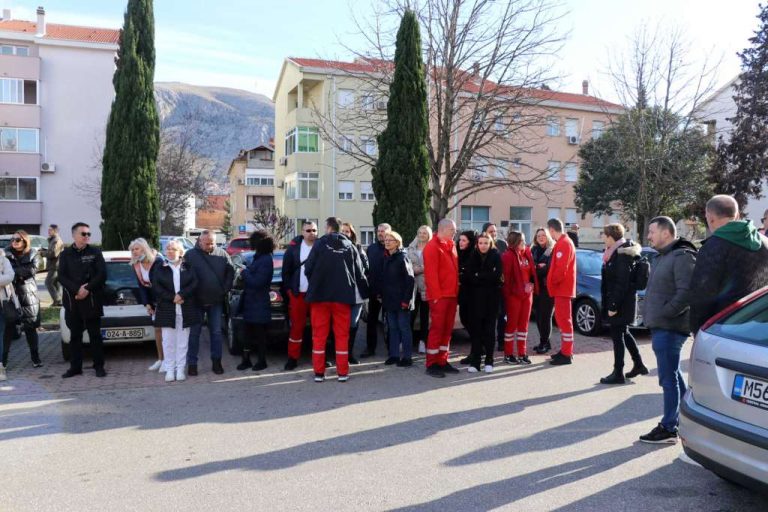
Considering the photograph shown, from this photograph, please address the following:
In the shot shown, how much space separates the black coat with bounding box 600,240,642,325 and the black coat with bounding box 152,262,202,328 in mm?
5050

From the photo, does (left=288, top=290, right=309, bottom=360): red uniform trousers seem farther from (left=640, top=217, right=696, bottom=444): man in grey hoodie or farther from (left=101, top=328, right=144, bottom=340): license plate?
(left=640, top=217, right=696, bottom=444): man in grey hoodie

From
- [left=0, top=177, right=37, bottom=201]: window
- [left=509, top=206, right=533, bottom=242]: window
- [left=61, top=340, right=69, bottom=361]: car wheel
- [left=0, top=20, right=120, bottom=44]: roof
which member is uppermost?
[left=0, top=20, right=120, bottom=44]: roof

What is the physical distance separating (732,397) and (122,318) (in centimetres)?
744

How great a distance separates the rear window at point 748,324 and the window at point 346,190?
36185 mm

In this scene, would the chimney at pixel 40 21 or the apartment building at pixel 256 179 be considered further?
the apartment building at pixel 256 179

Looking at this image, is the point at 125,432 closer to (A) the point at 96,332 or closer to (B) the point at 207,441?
(B) the point at 207,441

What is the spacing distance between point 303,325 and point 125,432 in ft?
10.1

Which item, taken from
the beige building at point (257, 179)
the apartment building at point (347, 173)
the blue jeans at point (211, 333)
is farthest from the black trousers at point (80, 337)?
the beige building at point (257, 179)

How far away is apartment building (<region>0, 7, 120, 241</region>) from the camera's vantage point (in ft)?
118

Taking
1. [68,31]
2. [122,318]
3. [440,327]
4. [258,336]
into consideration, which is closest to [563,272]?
[440,327]

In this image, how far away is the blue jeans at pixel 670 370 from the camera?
5277 mm

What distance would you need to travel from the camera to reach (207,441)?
5.41 metres

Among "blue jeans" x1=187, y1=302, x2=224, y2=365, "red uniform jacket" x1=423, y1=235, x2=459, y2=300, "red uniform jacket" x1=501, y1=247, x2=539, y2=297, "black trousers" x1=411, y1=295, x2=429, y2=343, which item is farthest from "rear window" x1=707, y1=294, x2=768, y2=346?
"blue jeans" x1=187, y1=302, x2=224, y2=365

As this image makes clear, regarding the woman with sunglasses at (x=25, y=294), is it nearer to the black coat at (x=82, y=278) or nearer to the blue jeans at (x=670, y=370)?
the black coat at (x=82, y=278)
